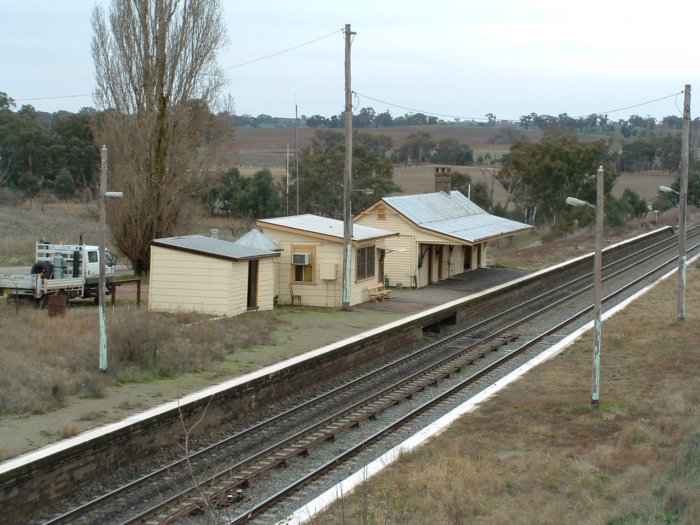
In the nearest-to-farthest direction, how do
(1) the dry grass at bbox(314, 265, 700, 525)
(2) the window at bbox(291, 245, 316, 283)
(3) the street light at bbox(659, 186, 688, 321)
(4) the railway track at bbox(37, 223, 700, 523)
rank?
(1) the dry grass at bbox(314, 265, 700, 525) → (4) the railway track at bbox(37, 223, 700, 523) → (3) the street light at bbox(659, 186, 688, 321) → (2) the window at bbox(291, 245, 316, 283)

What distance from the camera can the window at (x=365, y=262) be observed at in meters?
29.0

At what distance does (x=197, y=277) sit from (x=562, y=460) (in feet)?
43.7

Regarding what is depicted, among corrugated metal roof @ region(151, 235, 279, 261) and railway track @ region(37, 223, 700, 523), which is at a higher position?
corrugated metal roof @ region(151, 235, 279, 261)

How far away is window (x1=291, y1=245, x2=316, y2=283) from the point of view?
28.3m

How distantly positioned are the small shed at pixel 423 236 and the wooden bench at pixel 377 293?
178 centimetres

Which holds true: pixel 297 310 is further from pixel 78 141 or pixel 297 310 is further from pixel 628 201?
pixel 628 201

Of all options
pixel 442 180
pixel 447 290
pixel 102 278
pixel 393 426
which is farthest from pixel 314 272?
pixel 442 180

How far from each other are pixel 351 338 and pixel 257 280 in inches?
184

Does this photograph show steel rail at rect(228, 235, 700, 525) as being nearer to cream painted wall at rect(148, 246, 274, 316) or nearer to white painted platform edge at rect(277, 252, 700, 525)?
white painted platform edge at rect(277, 252, 700, 525)

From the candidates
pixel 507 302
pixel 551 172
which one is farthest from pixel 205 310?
pixel 551 172

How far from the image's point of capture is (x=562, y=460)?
13.3m

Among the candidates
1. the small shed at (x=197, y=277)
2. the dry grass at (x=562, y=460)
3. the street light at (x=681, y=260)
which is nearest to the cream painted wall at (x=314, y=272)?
the small shed at (x=197, y=277)

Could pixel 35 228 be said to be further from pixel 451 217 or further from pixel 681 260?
pixel 681 260

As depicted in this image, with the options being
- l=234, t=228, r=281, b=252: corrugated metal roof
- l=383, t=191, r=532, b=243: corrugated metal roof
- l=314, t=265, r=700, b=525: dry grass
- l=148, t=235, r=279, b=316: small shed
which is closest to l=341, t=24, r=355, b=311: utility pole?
l=234, t=228, r=281, b=252: corrugated metal roof
